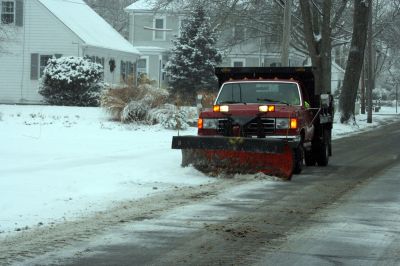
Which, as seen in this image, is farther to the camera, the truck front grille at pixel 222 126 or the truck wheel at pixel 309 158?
the truck wheel at pixel 309 158

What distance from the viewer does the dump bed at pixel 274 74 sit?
552 inches

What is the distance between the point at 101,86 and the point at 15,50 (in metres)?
6.12

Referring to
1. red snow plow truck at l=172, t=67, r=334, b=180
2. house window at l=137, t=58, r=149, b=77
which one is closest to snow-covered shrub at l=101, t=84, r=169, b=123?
red snow plow truck at l=172, t=67, r=334, b=180

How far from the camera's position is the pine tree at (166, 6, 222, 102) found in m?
38.6

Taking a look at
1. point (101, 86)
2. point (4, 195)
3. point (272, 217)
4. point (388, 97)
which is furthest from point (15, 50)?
point (388, 97)

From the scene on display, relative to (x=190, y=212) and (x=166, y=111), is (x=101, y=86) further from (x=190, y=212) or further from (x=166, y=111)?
(x=190, y=212)

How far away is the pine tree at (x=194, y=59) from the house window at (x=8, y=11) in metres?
10.3

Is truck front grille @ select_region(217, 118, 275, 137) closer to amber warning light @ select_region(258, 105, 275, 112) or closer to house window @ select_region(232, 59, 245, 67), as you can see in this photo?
amber warning light @ select_region(258, 105, 275, 112)

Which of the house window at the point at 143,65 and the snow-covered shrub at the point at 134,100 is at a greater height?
the house window at the point at 143,65

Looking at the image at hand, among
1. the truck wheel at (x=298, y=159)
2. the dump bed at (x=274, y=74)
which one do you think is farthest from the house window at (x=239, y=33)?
the truck wheel at (x=298, y=159)

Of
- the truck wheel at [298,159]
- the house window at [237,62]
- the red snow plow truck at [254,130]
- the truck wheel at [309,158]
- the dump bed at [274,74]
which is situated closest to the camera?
the red snow plow truck at [254,130]

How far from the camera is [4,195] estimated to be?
9195 mm

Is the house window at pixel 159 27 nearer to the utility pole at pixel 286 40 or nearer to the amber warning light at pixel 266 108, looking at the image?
the utility pole at pixel 286 40

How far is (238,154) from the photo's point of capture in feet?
39.6
